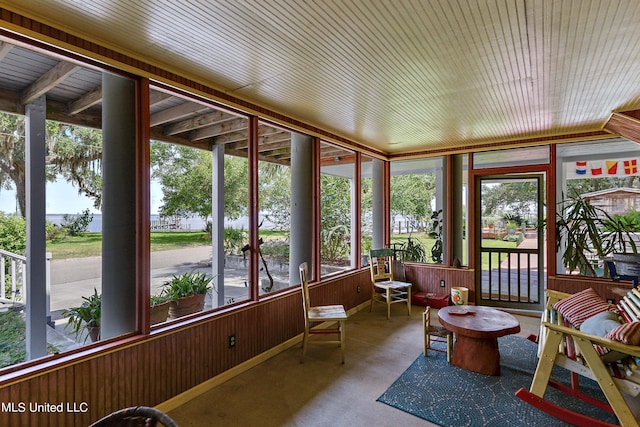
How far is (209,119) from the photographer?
135 inches

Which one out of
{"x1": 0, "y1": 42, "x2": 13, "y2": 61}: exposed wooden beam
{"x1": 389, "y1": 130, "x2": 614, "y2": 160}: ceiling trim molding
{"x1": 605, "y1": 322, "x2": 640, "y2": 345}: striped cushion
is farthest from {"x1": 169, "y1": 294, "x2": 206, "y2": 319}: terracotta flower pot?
{"x1": 389, "y1": 130, "x2": 614, "y2": 160}: ceiling trim molding

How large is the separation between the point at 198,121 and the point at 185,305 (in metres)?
1.87

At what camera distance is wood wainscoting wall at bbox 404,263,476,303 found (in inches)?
196

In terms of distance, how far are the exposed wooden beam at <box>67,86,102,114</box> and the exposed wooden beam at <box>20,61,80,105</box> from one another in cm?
19

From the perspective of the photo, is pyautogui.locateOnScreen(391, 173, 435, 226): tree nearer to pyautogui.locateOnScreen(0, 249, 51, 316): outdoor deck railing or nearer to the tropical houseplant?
the tropical houseplant

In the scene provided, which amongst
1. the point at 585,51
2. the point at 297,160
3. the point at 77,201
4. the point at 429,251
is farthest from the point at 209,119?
the point at 429,251

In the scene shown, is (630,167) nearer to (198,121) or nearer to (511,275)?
(511,275)

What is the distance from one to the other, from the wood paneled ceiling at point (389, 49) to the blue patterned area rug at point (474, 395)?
8.11 ft

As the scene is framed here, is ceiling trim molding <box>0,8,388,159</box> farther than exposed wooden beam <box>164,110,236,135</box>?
No

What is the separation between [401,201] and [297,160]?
2.48 m

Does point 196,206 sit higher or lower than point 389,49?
lower

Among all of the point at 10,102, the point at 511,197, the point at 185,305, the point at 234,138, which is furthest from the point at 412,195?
the point at 10,102

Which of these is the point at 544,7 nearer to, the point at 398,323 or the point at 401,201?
the point at 398,323

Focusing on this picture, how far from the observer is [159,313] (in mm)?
2727
